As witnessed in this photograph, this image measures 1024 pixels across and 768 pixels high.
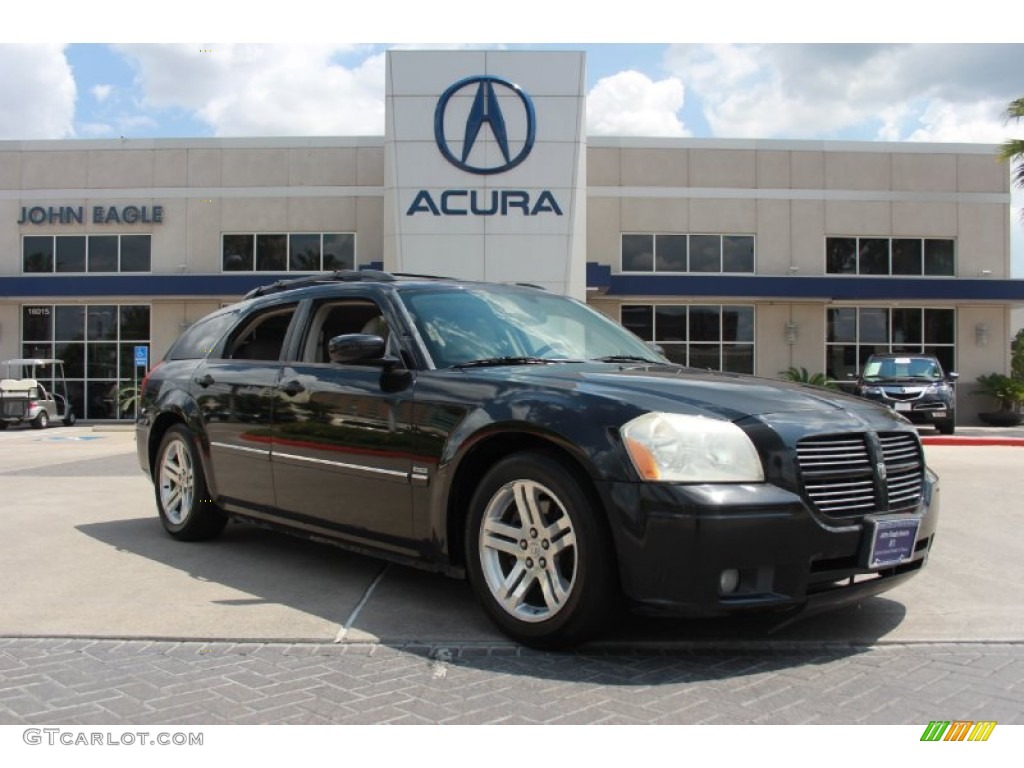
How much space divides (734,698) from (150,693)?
84.7 inches

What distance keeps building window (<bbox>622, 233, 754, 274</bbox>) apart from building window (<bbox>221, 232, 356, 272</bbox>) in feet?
28.4

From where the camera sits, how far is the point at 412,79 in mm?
22656

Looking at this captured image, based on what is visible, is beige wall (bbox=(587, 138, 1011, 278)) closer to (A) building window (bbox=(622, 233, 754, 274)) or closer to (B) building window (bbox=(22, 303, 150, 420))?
(A) building window (bbox=(622, 233, 754, 274))

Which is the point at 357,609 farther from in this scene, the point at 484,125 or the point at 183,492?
the point at 484,125

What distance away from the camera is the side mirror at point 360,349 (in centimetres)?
436

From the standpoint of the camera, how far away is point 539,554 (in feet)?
12.2

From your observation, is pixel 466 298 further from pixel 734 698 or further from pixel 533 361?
pixel 734 698

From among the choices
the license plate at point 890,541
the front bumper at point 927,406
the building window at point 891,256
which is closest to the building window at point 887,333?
the building window at point 891,256

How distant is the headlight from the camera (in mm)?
3404

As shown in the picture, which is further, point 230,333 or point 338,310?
point 230,333

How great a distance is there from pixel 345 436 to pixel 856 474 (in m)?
2.51

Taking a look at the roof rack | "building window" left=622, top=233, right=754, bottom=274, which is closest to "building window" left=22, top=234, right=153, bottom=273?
"building window" left=622, top=233, right=754, bottom=274
